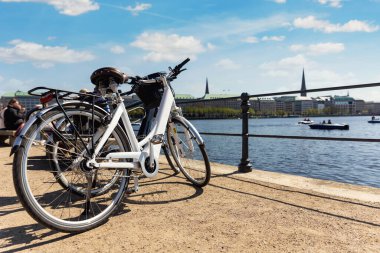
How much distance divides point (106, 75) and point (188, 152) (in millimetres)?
1806

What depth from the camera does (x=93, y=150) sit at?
297cm

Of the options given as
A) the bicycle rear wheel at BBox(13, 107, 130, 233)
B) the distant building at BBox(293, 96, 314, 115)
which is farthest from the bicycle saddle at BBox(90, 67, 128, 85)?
the distant building at BBox(293, 96, 314, 115)

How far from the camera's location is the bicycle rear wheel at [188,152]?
4.30 meters

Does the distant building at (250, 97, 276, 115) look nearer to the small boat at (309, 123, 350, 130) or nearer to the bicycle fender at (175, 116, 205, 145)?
the bicycle fender at (175, 116, 205, 145)

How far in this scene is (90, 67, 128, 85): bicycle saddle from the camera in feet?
10.8

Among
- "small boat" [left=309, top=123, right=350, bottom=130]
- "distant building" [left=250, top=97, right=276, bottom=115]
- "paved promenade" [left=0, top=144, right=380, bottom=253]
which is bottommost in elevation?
"small boat" [left=309, top=123, right=350, bottom=130]

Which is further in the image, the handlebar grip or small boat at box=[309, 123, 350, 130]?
small boat at box=[309, 123, 350, 130]

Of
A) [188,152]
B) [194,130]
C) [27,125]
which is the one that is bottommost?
[188,152]

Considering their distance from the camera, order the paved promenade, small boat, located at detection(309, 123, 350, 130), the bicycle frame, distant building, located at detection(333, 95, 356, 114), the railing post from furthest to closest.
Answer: distant building, located at detection(333, 95, 356, 114) < small boat, located at detection(309, 123, 350, 130) < the railing post < the bicycle frame < the paved promenade

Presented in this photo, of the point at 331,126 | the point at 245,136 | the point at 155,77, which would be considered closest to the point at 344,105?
the point at 331,126

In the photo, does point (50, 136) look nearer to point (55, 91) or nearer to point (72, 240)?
point (55, 91)

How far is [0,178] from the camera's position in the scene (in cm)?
504

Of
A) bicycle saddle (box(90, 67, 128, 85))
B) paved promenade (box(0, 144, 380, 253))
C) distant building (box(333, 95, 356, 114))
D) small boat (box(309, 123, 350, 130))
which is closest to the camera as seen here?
paved promenade (box(0, 144, 380, 253))

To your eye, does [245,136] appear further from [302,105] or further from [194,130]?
[302,105]
